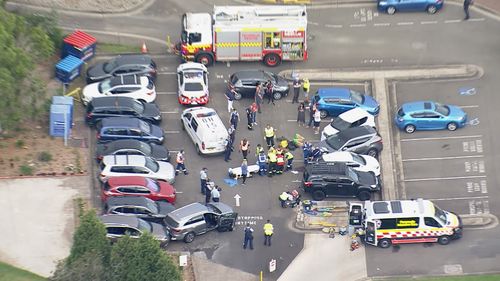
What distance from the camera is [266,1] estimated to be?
246ft

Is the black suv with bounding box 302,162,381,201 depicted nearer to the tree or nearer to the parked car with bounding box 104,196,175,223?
the parked car with bounding box 104,196,175,223

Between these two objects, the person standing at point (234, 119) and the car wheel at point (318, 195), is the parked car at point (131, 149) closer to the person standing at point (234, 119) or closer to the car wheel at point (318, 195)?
the person standing at point (234, 119)

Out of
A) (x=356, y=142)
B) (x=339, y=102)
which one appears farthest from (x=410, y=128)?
(x=339, y=102)

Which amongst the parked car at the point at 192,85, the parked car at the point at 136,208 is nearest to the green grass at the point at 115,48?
the parked car at the point at 192,85

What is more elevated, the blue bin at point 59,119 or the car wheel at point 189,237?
the blue bin at point 59,119

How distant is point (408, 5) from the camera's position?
241 ft

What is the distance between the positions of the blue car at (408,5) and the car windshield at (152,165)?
2003 centimetres

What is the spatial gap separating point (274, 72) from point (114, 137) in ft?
38.3

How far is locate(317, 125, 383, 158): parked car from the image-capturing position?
62938 mm

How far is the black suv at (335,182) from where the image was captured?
60.1 metres

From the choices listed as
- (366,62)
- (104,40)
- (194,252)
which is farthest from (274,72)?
(194,252)

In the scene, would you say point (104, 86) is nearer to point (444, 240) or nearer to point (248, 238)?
point (248, 238)

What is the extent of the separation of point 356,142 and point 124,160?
12157 millimetres

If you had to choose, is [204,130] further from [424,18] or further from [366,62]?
[424,18]
